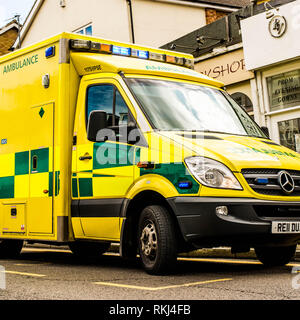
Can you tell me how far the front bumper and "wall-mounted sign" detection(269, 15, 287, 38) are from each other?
26.8 feet

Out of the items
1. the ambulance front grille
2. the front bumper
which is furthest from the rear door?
the ambulance front grille

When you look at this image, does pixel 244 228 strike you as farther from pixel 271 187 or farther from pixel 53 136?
pixel 53 136

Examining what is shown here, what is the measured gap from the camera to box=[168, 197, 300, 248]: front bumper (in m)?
6.49

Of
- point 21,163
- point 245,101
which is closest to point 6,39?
point 245,101

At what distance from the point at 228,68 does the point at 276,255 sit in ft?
28.5

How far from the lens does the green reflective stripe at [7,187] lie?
938 cm

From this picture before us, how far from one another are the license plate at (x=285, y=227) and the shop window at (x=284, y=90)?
798cm

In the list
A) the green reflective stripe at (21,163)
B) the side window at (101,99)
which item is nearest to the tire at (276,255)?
the side window at (101,99)

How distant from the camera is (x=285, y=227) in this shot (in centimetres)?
672

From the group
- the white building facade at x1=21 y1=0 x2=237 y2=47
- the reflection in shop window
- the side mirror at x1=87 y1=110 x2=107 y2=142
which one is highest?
the white building facade at x1=21 y1=0 x2=237 y2=47

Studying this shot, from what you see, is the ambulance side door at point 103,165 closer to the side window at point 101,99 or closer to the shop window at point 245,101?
the side window at point 101,99

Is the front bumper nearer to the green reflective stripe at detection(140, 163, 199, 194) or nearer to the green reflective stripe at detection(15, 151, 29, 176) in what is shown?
the green reflective stripe at detection(140, 163, 199, 194)

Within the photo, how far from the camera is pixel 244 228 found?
6504 mm
